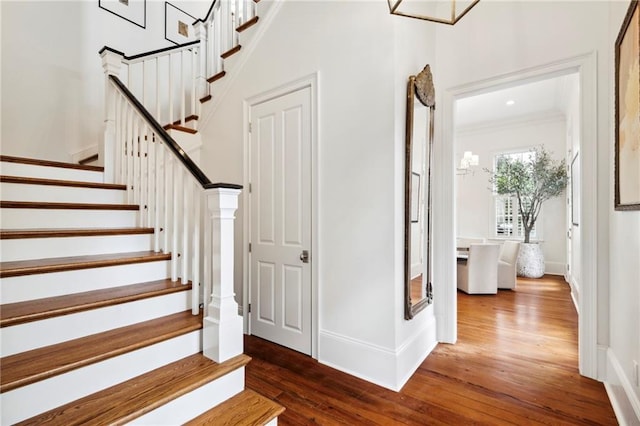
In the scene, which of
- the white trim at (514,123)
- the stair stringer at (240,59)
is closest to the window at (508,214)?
the white trim at (514,123)

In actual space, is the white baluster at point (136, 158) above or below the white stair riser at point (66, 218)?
above

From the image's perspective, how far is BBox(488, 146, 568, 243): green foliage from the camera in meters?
5.63

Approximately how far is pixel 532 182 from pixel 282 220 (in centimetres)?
542

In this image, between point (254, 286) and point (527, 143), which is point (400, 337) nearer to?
point (254, 286)

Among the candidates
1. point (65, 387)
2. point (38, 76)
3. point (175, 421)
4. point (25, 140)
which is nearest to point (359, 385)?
point (175, 421)

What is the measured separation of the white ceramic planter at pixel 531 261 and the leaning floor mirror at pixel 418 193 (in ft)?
13.7

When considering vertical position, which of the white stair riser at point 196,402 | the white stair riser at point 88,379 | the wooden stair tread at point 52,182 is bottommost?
the white stair riser at point 196,402

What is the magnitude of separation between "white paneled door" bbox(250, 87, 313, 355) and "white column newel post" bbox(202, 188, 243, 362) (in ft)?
2.94

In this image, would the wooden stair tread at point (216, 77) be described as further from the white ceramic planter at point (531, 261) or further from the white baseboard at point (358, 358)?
the white ceramic planter at point (531, 261)

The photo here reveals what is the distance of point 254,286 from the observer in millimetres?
2959

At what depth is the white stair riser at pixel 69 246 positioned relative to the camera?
5.91ft

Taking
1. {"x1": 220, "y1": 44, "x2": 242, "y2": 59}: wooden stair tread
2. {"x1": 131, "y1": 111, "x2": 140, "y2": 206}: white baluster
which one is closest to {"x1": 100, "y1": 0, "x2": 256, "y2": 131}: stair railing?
{"x1": 220, "y1": 44, "x2": 242, "y2": 59}: wooden stair tread

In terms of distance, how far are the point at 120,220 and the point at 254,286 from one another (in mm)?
1289

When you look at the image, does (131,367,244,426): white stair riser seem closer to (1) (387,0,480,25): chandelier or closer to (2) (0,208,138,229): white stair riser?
(2) (0,208,138,229): white stair riser
